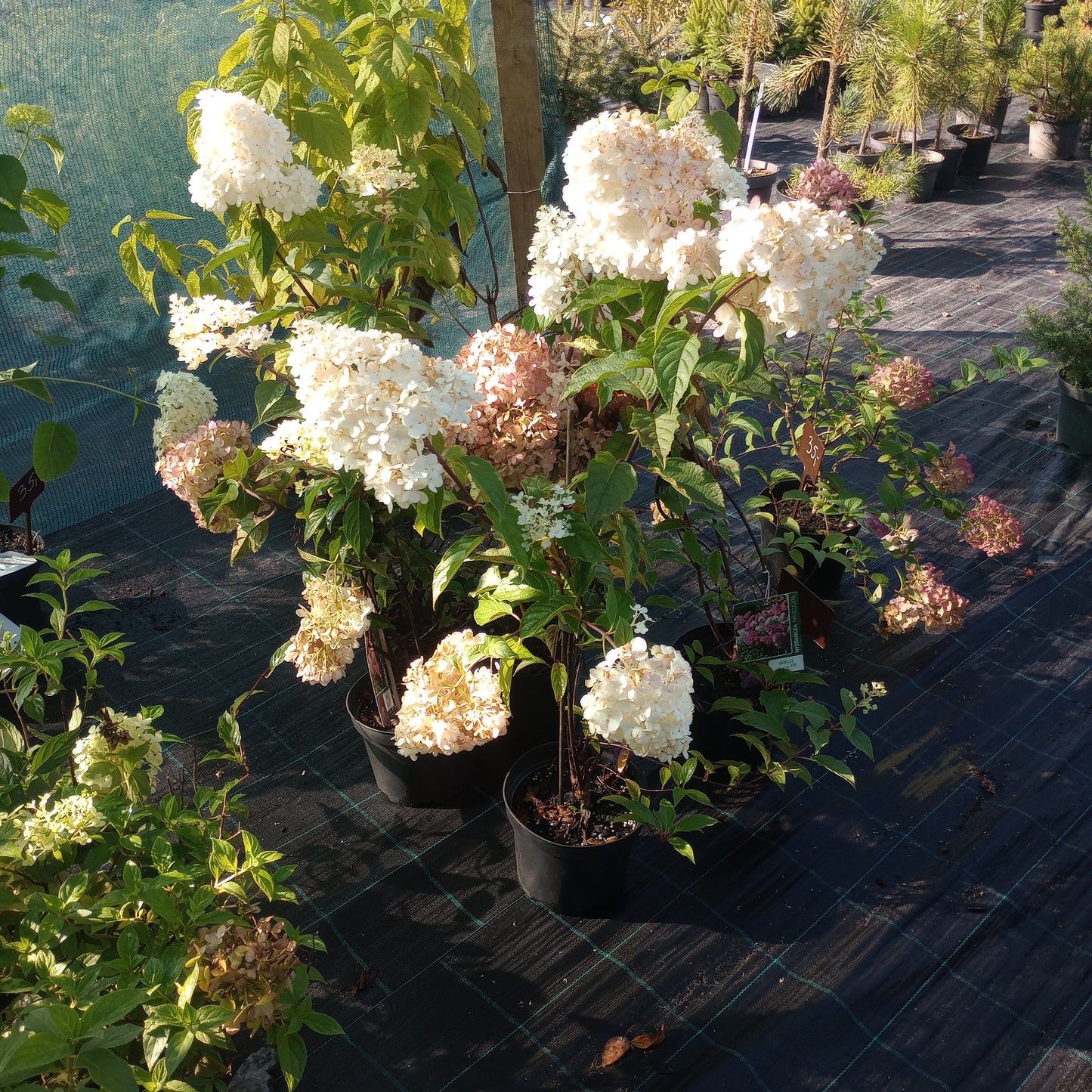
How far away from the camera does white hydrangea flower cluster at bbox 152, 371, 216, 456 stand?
179 centimetres

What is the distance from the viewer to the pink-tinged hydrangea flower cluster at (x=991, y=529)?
8.87 feet

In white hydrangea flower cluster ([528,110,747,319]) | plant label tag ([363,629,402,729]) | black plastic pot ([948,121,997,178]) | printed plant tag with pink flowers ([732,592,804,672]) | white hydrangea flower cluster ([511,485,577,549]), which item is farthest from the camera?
black plastic pot ([948,121,997,178])

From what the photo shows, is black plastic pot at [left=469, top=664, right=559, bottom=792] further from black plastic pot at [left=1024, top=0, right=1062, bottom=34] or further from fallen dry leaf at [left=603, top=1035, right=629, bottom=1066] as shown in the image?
black plastic pot at [left=1024, top=0, right=1062, bottom=34]

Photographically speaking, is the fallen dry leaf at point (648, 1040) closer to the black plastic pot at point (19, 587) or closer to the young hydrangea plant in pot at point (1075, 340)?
the black plastic pot at point (19, 587)

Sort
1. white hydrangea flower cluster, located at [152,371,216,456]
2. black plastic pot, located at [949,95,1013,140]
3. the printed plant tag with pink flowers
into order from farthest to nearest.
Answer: black plastic pot, located at [949,95,1013,140] → the printed plant tag with pink flowers → white hydrangea flower cluster, located at [152,371,216,456]

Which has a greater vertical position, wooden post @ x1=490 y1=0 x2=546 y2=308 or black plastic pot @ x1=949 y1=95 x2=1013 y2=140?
wooden post @ x1=490 y1=0 x2=546 y2=308

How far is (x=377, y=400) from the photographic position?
1146 mm

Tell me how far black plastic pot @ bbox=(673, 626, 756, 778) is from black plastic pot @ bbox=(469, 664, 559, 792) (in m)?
0.34

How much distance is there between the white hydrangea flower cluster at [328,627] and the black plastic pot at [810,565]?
3.95ft

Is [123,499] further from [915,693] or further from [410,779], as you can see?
[915,693]

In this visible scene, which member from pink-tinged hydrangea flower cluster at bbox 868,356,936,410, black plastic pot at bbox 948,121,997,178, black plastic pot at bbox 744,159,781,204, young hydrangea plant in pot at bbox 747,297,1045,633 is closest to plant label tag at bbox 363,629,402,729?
young hydrangea plant in pot at bbox 747,297,1045,633

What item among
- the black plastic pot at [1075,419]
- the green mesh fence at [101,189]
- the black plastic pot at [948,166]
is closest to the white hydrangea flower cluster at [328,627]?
the green mesh fence at [101,189]

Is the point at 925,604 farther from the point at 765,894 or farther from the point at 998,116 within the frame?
the point at 998,116

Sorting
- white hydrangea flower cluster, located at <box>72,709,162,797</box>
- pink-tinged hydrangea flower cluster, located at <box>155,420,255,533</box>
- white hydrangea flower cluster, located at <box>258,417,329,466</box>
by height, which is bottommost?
white hydrangea flower cluster, located at <box>72,709,162,797</box>
